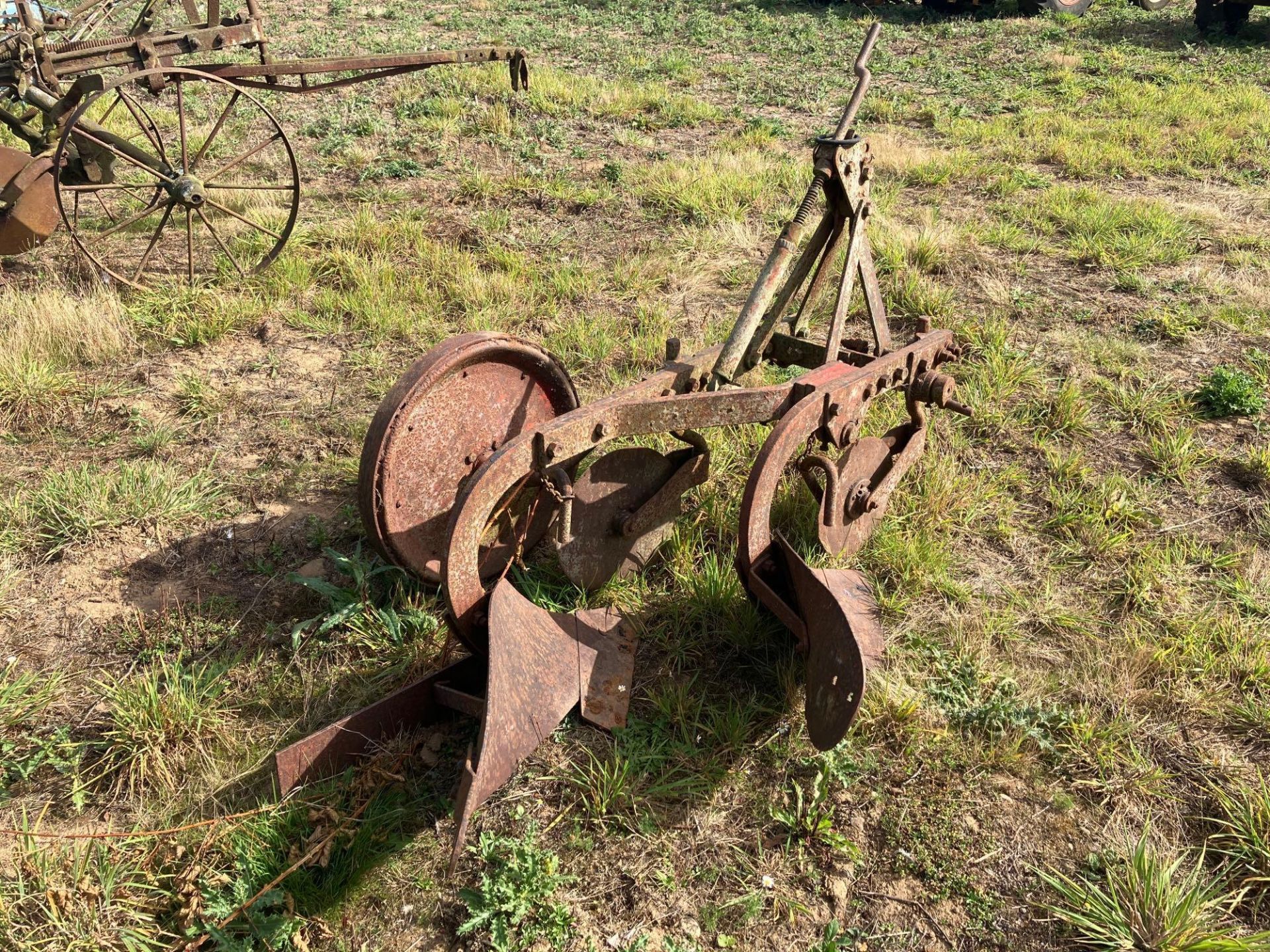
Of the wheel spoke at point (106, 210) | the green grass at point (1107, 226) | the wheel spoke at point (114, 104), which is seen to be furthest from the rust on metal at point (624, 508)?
the wheel spoke at point (106, 210)

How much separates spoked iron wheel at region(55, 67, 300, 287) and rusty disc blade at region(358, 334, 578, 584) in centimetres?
304

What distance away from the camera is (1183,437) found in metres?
3.89

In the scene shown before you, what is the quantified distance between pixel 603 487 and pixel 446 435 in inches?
22.7

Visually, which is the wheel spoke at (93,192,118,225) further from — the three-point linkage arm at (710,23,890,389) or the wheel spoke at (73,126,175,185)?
the three-point linkage arm at (710,23,890,389)

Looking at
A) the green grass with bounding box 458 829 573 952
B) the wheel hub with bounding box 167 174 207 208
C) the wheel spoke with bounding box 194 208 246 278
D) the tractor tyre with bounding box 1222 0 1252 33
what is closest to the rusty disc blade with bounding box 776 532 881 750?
the green grass with bounding box 458 829 573 952

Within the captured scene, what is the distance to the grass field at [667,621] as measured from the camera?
218cm

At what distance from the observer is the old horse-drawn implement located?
5.03 meters

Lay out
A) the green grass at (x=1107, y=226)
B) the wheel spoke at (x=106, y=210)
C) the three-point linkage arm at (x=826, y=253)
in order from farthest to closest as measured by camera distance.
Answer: the wheel spoke at (x=106, y=210) → the green grass at (x=1107, y=226) → the three-point linkage arm at (x=826, y=253)

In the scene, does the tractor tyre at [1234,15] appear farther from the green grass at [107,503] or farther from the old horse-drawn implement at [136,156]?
the green grass at [107,503]

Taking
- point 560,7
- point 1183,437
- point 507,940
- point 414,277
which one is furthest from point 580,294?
point 560,7

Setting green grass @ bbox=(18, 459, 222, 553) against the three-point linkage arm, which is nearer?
the three-point linkage arm

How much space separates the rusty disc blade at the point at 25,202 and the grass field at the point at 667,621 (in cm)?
25

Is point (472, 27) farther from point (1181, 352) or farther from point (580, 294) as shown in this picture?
point (1181, 352)

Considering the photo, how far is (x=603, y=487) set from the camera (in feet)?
9.89
